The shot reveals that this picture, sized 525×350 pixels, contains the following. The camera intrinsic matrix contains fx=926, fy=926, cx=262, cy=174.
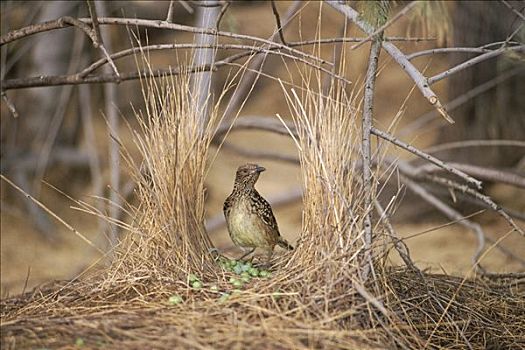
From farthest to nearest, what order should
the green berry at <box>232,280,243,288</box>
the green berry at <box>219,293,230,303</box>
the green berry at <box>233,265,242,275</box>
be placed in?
the green berry at <box>233,265,242,275</box> → the green berry at <box>232,280,243,288</box> → the green berry at <box>219,293,230,303</box>

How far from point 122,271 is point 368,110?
105cm

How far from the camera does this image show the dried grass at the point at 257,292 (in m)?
2.76

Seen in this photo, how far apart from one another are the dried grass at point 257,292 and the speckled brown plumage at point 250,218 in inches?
12.4

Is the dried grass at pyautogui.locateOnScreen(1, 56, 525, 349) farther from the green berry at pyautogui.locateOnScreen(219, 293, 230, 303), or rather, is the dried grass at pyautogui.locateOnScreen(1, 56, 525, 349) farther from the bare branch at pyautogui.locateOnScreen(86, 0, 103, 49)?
the bare branch at pyautogui.locateOnScreen(86, 0, 103, 49)

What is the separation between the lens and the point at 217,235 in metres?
6.71

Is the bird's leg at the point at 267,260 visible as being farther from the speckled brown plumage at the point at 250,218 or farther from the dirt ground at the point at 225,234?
the dirt ground at the point at 225,234

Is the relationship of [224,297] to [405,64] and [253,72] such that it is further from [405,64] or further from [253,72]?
[253,72]

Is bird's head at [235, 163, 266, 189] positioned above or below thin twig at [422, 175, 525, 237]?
above

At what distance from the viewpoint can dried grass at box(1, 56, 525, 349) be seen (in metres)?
2.76

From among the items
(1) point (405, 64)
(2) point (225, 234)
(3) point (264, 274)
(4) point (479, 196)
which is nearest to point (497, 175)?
(4) point (479, 196)

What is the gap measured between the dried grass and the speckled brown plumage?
0.31 m

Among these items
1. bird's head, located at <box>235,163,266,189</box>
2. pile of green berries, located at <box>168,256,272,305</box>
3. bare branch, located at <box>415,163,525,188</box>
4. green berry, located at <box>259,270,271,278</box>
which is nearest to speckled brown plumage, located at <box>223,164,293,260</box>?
bird's head, located at <box>235,163,266,189</box>

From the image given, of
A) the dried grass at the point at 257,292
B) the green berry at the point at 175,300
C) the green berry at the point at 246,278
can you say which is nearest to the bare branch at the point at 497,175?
the dried grass at the point at 257,292

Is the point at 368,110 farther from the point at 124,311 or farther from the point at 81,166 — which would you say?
the point at 81,166
